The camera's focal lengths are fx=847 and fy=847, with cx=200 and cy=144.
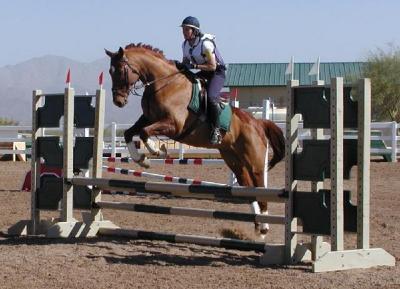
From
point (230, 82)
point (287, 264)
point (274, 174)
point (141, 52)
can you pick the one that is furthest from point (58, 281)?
point (230, 82)

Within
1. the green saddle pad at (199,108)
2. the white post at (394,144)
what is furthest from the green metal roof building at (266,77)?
the green saddle pad at (199,108)

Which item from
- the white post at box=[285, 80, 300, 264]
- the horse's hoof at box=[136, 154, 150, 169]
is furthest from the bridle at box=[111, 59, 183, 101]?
the white post at box=[285, 80, 300, 264]

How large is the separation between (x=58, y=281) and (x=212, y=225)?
148 inches

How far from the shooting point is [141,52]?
852 cm

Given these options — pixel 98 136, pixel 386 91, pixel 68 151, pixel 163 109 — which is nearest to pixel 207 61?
pixel 163 109

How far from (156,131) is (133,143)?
30 centimetres

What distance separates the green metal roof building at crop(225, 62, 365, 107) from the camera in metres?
52.7

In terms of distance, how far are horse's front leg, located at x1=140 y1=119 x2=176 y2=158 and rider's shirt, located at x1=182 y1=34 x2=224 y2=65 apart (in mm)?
801

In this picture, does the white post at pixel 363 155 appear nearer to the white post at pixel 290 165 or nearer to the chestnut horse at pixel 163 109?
the white post at pixel 290 165

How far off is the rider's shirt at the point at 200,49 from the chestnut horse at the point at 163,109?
19cm

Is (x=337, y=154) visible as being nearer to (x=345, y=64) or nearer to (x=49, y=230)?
(x=49, y=230)

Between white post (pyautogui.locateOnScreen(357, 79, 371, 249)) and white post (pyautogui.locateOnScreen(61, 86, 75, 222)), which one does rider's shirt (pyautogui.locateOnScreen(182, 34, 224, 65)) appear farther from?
white post (pyautogui.locateOnScreen(357, 79, 371, 249))

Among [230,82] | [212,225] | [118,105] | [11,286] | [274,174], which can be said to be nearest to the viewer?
[11,286]

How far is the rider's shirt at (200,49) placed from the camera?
840 cm
